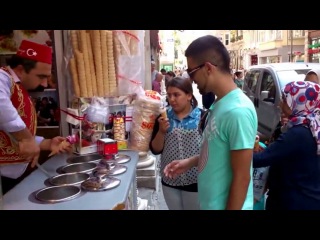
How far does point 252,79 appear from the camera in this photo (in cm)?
862

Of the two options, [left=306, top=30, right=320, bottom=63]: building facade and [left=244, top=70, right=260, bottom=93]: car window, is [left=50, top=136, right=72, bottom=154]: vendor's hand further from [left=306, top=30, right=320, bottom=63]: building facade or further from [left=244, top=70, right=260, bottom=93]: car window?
[left=306, top=30, right=320, bottom=63]: building facade

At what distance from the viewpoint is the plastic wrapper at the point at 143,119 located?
Result: 9.25 feet

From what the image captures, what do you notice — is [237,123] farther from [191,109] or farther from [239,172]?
[191,109]

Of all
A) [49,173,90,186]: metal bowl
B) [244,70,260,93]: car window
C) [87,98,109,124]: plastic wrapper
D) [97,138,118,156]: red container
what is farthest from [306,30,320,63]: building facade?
[49,173,90,186]: metal bowl

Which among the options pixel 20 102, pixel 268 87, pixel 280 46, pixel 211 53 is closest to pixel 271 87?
pixel 268 87

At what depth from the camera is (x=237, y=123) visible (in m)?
1.54

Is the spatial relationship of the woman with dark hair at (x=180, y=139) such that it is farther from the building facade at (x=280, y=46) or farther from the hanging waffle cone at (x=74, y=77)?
the building facade at (x=280, y=46)

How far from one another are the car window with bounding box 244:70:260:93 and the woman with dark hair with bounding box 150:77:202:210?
5.89 metres

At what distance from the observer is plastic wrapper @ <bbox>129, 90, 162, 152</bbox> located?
111 inches

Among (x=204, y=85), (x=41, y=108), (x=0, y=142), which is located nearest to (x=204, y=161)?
(x=204, y=85)

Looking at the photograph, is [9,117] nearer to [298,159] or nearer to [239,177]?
[239,177]

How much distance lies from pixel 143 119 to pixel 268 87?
5.42m

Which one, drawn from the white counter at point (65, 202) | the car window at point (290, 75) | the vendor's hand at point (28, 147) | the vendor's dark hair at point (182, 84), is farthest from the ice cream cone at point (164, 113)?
the car window at point (290, 75)

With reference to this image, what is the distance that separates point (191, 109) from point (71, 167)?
1114 millimetres
